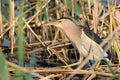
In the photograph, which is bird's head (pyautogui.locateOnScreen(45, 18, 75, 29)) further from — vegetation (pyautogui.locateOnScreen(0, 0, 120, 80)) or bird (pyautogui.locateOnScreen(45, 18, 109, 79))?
vegetation (pyautogui.locateOnScreen(0, 0, 120, 80))

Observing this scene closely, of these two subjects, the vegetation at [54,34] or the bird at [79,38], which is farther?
the vegetation at [54,34]

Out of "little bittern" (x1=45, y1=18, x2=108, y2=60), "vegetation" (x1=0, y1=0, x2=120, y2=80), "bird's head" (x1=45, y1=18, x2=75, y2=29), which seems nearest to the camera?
"little bittern" (x1=45, y1=18, x2=108, y2=60)

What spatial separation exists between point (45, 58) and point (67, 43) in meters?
0.32

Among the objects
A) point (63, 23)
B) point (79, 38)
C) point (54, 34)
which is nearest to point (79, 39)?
point (79, 38)

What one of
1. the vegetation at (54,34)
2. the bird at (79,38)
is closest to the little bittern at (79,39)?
the bird at (79,38)

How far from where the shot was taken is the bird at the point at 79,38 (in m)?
4.23

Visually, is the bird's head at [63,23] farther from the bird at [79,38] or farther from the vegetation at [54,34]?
the vegetation at [54,34]

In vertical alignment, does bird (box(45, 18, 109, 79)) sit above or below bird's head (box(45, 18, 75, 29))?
below

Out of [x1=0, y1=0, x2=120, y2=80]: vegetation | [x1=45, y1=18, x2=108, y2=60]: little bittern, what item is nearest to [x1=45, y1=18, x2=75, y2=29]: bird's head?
[x1=45, y1=18, x2=108, y2=60]: little bittern

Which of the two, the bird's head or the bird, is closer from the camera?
the bird

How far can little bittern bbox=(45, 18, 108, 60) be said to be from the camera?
4.23 metres

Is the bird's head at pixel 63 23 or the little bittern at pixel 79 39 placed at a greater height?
the bird's head at pixel 63 23

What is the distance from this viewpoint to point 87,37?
14.0 ft

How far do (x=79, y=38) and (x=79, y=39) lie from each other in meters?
0.01
